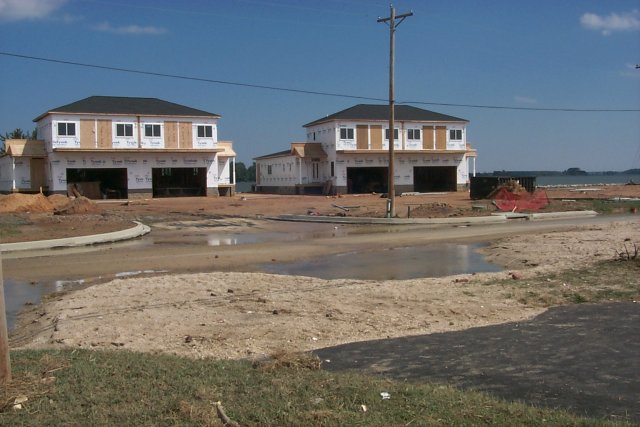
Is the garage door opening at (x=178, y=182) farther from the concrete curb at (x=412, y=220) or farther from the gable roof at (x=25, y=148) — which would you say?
the concrete curb at (x=412, y=220)

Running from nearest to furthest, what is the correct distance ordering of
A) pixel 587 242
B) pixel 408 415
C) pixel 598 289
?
pixel 408 415
pixel 598 289
pixel 587 242

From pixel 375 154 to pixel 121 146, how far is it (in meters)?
24.6

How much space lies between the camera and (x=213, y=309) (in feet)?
33.5

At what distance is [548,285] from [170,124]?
49371 mm

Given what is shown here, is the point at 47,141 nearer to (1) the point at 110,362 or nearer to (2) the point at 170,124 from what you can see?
(2) the point at 170,124

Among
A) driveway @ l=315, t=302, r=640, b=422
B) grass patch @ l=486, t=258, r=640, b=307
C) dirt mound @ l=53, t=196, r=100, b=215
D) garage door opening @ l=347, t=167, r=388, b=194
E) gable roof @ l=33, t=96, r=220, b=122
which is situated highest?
gable roof @ l=33, t=96, r=220, b=122

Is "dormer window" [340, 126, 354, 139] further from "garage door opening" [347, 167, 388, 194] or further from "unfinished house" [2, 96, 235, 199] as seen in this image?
"unfinished house" [2, 96, 235, 199]

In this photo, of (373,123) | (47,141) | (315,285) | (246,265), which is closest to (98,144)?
(47,141)

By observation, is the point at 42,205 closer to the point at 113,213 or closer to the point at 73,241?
the point at 113,213

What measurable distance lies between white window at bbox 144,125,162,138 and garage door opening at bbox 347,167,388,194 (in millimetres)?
20644

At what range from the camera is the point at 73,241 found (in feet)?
73.6

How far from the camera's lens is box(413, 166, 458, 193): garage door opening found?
71562 mm

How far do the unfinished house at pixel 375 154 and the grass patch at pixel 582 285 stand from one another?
51.7 meters

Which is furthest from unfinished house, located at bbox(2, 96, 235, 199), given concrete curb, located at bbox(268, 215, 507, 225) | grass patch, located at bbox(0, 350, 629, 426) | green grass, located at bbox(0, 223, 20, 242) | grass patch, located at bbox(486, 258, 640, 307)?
grass patch, located at bbox(0, 350, 629, 426)
